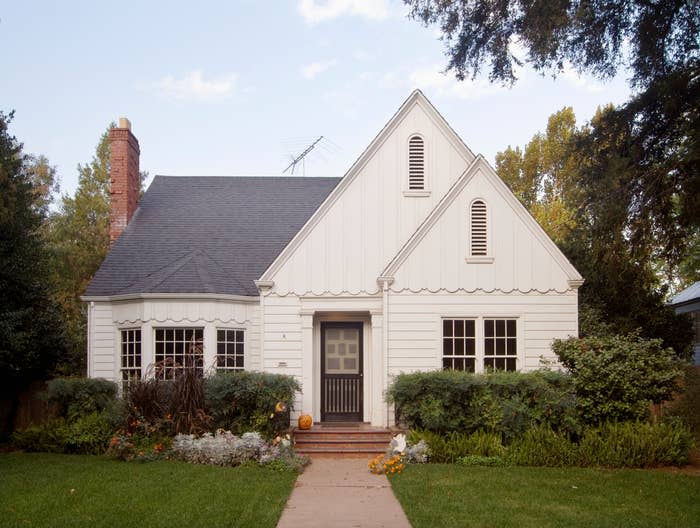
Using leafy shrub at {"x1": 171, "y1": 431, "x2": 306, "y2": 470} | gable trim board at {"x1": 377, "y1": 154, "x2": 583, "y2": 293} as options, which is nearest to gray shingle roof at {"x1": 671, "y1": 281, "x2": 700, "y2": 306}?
gable trim board at {"x1": 377, "y1": 154, "x2": 583, "y2": 293}

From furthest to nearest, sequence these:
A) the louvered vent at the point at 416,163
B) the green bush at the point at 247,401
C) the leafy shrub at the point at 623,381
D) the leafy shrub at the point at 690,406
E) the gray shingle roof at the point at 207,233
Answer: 1. the gray shingle roof at the point at 207,233
2. the louvered vent at the point at 416,163
3. the leafy shrub at the point at 690,406
4. the green bush at the point at 247,401
5. the leafy shrub at the point at 623,381

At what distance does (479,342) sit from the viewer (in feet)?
51.0

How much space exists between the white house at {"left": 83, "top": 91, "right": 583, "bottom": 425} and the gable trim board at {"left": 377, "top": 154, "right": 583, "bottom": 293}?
0.03 m

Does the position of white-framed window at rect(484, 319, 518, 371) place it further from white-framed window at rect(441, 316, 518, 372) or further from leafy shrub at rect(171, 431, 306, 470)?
leafy shrub at rect(171, 431, 306, 470)

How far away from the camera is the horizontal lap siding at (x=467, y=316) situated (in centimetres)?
1545

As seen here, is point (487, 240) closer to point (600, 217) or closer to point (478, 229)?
point (478, 229)

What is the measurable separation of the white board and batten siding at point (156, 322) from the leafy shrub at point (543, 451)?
629 centimetres

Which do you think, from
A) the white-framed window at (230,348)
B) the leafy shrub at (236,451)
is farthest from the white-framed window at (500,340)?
the white-framed window at (230,348)

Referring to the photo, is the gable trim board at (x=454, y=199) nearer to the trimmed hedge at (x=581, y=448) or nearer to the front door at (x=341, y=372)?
the front door at (x=341, y=372)

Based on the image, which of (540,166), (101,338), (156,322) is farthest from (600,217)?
(540,166)

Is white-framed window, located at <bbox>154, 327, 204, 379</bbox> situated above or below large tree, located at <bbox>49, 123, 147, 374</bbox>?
below

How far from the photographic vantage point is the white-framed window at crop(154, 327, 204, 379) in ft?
52.2

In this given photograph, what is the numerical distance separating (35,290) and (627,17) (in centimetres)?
1327

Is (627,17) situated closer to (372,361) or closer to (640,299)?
(372,361)
